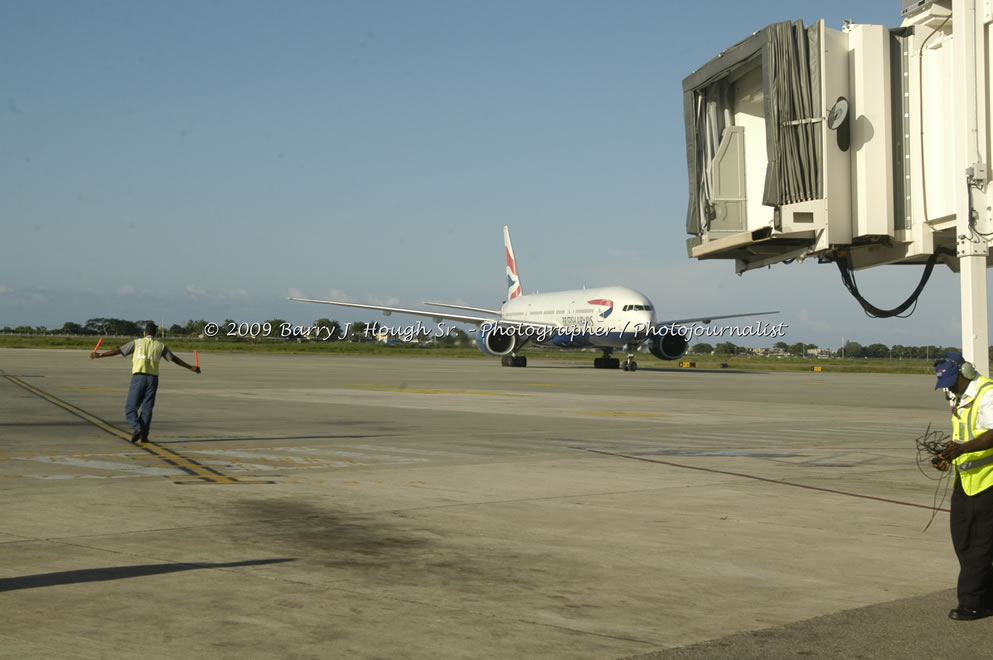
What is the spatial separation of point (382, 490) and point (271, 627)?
17.3 feet

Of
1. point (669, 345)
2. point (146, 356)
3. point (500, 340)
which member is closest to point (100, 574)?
point (146, 356)

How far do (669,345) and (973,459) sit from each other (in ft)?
155

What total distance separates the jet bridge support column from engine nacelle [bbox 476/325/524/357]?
51.2 metres

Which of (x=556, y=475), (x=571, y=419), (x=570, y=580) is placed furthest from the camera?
(x=571, y=419)

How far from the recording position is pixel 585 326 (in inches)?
2090

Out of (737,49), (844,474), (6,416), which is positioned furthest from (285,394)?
(737,49)

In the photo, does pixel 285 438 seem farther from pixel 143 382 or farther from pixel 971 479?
pixel 971 479

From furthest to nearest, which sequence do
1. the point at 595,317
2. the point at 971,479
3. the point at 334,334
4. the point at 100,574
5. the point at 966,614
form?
the point at 334,334
the point at 595,317
the point at 100,574
the point at 971,479
the point at 966,614

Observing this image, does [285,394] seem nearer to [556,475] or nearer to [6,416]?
[6,416]

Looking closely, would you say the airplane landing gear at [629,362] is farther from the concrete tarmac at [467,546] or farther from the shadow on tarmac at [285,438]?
the shadow on tarmac at [285,438]

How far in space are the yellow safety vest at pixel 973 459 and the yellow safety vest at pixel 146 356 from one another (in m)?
12.4

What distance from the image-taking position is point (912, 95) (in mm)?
Result: 7762

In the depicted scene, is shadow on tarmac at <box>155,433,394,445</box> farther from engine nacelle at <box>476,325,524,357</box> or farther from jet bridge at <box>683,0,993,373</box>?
engine nacelle at <box>476,325,524,357</box>

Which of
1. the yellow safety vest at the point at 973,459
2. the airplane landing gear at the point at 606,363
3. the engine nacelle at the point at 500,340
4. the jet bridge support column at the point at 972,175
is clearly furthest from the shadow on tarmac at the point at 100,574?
the engine nacelle at the point at 500,340
